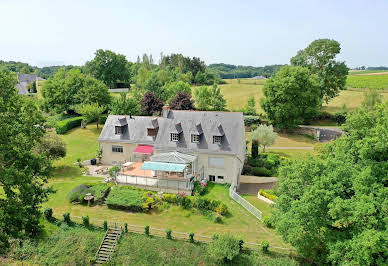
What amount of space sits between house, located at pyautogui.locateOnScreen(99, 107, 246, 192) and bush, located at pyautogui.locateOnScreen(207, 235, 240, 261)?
10681 millimetres

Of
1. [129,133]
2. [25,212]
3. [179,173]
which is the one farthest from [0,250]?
[129,133]

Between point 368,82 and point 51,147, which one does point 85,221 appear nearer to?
point 51,147

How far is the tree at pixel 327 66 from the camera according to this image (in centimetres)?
7444

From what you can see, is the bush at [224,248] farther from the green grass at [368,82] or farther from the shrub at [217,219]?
the green grass at [368,82]

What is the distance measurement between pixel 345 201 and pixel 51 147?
38851mm

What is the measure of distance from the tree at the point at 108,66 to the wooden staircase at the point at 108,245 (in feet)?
291

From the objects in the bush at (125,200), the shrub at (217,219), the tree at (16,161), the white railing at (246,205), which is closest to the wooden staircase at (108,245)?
the bush at (125,200)

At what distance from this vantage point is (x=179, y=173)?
3788 cm

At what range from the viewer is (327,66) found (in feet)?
247

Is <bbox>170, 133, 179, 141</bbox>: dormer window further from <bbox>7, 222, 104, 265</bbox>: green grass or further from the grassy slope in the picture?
<bbox>7, 222, 104, 265</bbox>: green grass

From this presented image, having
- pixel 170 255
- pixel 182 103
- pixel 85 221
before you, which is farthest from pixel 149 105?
pixel 170 255

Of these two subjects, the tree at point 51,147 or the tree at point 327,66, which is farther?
the tree at point 327,66

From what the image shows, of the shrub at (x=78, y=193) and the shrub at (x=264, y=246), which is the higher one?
the shrub at (x=78, y=193)

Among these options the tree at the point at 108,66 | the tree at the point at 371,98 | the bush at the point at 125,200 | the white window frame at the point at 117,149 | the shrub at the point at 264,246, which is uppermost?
the tree at the point at 108,66
